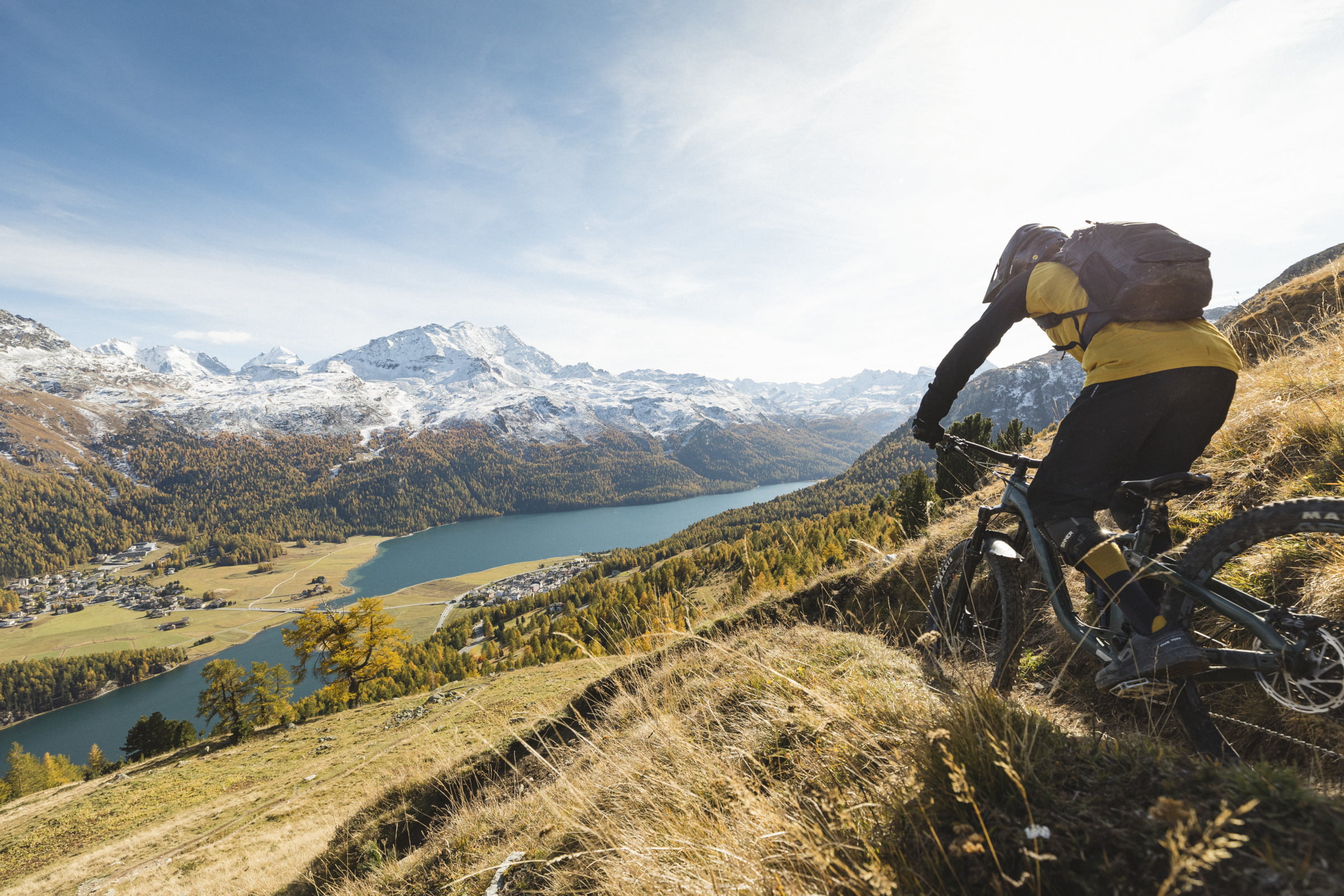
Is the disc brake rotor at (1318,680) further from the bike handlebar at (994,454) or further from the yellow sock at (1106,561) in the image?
the bike handlebar at (994,454)

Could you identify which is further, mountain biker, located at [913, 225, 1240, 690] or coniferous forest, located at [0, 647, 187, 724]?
coniferous forest, located at [0, 647, 187, 724]

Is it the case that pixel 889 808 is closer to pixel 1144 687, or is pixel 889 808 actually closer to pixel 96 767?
pixel 1144 687

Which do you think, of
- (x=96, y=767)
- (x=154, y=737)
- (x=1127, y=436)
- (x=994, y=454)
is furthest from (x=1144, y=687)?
(x=96, y=767)

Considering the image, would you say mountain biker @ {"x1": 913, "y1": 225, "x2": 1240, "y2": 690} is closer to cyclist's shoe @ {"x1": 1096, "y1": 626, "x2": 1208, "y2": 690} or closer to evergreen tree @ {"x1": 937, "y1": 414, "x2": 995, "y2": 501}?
cyclist's shoe @ {"x1": 1096, "y1": 626, "x2": 1208, "y2": 690}

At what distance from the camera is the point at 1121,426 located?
2891 mm

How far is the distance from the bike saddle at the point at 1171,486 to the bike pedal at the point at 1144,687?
930 mm

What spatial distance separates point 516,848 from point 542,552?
188559 millimetres

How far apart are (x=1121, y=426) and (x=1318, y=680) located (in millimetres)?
1358

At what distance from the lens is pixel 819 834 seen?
1.90m

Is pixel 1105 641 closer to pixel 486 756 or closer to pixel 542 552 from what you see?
pixel 486 756

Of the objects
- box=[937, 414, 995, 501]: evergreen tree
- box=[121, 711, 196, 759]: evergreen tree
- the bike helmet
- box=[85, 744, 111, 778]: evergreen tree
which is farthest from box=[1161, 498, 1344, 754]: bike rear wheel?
box=[121, 711, 196, 759]: evergreen tree

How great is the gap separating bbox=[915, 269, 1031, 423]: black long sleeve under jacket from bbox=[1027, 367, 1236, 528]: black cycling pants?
0.67 metres

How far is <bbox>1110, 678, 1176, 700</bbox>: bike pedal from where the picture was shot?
2.49 metres

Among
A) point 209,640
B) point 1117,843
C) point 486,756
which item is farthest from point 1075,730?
point 209,640
